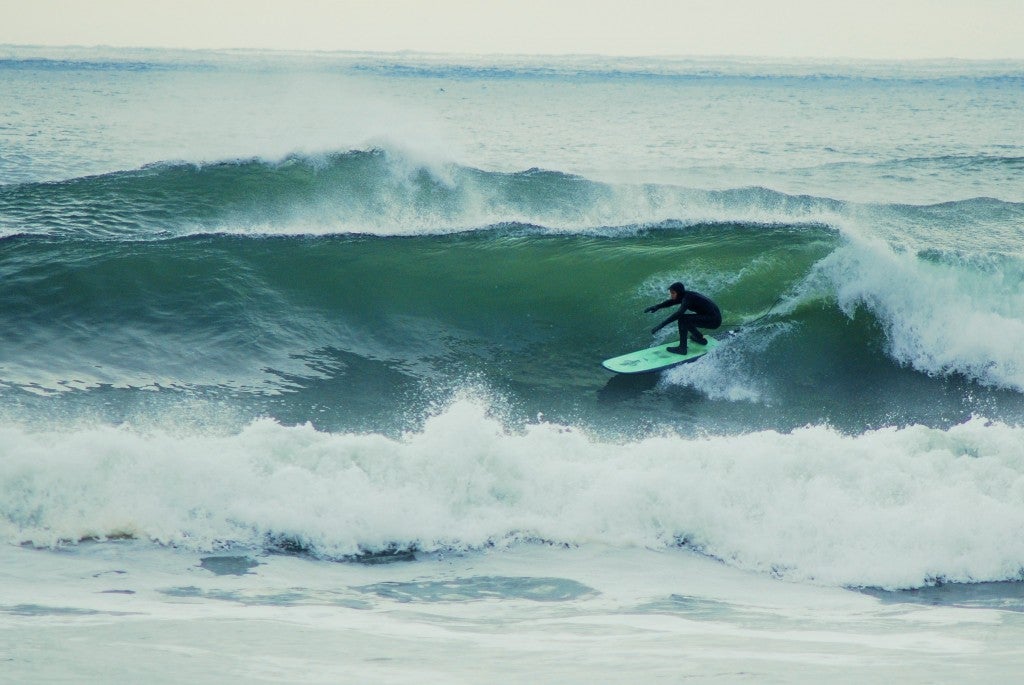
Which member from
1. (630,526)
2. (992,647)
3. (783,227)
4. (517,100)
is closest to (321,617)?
(630,526)

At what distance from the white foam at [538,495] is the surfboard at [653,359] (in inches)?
119

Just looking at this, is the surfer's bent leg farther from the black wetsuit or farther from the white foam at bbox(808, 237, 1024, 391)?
the white foam at bbox(808, 237, 1024, 391)

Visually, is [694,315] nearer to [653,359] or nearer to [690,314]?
[690,314]

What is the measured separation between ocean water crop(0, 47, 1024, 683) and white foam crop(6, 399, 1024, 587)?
3 centimetres

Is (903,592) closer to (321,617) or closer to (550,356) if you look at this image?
(321,617)

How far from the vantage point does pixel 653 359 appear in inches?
471

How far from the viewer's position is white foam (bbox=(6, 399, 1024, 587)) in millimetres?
7359

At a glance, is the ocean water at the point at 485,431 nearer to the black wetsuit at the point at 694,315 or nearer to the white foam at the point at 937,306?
the white foam at the point at 937,306

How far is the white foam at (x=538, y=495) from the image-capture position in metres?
7.36

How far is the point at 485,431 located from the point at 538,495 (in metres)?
0.83

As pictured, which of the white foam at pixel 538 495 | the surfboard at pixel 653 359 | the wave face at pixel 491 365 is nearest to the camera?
the white foam at pixel 538 495

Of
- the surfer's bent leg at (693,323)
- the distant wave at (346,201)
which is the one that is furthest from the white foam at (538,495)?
the distant wave at (346,201)

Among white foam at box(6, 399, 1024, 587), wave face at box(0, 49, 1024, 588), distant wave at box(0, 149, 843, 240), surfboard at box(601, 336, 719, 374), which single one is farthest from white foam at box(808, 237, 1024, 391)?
white foam at box(6, 399, 1024, 587)

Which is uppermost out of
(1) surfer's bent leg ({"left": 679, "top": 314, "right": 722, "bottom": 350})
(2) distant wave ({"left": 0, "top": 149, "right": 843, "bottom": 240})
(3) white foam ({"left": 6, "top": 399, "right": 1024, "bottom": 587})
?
(2) distant wave ({"left": 0, "top": 149, "right": 843, "bottom": 240})
